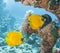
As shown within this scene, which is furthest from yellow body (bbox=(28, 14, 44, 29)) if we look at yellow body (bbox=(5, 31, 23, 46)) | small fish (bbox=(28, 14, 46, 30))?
yellow body (bbox=(5, 31, 23, 46))

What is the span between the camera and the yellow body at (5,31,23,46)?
140cm

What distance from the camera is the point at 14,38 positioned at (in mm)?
1402

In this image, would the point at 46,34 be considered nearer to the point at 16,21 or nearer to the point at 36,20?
the point at 36,20

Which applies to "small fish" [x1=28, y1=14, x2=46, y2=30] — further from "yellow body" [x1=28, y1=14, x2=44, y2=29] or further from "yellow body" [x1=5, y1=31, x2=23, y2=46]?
"yellow body" [x1=5, y1=31, x2=23, y2=46]

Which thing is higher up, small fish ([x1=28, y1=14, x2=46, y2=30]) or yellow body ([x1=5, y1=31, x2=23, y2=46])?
small fish ([x1=28, y1=14, x2=46, y2=30])

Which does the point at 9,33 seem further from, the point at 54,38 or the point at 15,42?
the point at 54,38

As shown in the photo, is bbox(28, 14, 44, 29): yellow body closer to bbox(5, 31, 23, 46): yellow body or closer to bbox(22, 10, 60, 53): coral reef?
bbox(22, 10, 60, 53): coral reef

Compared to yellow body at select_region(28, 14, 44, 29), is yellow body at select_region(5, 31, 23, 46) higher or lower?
lower

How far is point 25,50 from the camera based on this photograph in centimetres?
145

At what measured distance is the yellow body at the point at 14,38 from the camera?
140 centimetres

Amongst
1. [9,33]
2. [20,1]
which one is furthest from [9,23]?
[20,1]

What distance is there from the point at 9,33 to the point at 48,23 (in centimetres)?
32

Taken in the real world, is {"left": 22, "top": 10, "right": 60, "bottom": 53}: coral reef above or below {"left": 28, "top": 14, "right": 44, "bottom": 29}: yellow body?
below

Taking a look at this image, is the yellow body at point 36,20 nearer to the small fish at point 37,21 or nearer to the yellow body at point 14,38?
the small fish at point 37,21
